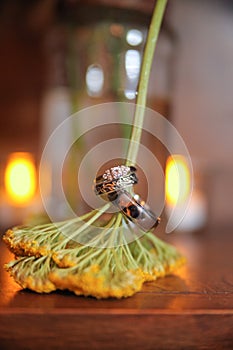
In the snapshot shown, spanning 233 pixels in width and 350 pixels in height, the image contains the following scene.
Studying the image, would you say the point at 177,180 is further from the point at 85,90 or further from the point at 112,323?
the point at 112,323

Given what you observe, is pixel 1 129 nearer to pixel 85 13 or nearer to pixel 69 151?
pixel 69 151

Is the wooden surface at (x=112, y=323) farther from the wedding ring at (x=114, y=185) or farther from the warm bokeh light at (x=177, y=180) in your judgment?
the warm bokeh light at (x=177, y=180)

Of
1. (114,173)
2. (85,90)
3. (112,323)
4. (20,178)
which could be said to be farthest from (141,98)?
(20,178)

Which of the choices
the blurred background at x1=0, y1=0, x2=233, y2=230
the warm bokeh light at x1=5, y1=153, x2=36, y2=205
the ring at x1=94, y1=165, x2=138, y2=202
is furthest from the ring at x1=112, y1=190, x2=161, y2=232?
the warm bokeh light at x1=5, y1=153, x2=36, y2=205

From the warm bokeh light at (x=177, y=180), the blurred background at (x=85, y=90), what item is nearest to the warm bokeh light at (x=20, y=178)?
the blurred background at (x=85, y=90)

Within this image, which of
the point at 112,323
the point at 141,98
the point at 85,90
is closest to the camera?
the point at 112,323

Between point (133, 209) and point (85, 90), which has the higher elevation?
point (85, 90)
